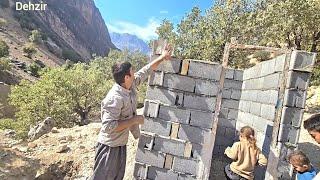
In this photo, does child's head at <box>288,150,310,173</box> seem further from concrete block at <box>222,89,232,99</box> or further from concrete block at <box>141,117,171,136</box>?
concrete block at <box>222,89,232,99</box>

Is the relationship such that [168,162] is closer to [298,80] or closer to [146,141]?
[146,141]

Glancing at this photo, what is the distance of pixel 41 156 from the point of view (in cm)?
852

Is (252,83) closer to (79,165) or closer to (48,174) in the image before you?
(79,165)

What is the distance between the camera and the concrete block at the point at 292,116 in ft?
16.5

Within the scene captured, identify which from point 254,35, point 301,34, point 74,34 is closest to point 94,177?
point 301,34

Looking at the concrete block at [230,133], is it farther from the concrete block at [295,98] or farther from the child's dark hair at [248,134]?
the child's dark hair at [248,134]

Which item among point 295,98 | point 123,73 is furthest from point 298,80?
point 123,73

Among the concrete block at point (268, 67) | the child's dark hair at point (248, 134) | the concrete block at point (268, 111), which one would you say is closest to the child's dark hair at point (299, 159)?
the child's dark hair at point (248, 134)

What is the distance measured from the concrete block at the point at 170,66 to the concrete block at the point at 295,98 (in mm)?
1535

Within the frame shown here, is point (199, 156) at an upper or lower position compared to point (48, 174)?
upper

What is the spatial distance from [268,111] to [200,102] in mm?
1633

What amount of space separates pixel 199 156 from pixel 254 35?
43.3 ft

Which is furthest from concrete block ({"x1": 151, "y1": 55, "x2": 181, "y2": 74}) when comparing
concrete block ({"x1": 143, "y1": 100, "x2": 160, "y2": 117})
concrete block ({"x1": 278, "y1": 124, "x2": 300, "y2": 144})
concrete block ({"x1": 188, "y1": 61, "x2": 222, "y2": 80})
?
concrete block ({"x1": 278, "y1": 124, "x2": 300, "y2": 144})

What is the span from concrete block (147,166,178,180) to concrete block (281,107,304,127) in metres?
1.66
